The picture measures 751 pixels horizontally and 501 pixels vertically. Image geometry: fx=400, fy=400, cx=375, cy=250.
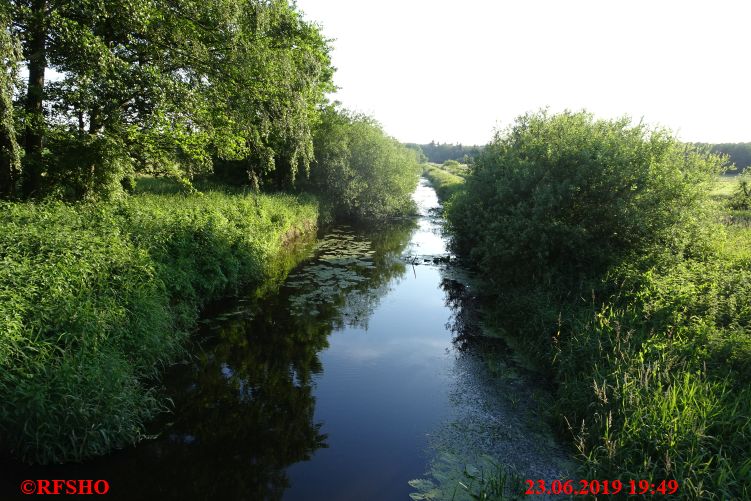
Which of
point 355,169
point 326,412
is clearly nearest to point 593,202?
point 326,412

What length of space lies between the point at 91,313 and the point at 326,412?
4750mm

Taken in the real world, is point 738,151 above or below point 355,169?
above

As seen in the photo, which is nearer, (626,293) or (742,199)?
(626,293)

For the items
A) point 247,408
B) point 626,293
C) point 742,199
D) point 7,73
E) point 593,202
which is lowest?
point 247,408

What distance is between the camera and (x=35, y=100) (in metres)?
11.6

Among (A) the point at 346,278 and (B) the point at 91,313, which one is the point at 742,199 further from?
(B) the point at 91,313

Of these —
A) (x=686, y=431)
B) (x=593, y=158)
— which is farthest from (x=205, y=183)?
(x=686, y=431)

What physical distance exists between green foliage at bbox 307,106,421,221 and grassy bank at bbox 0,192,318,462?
1686 cm

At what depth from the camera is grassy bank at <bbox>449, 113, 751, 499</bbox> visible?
566 cm

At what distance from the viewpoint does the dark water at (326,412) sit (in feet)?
20.4

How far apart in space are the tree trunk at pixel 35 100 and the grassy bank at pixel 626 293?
1354 cm

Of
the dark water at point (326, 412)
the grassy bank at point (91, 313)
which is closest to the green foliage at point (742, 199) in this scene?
the dark water at point (326, 412)

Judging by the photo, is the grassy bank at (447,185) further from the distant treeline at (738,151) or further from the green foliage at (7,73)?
the distant treeline at (738,151)

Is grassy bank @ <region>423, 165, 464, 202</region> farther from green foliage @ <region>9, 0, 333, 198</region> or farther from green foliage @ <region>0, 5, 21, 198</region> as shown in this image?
green foliage @ <region>0, 5, 21, 198</region>
